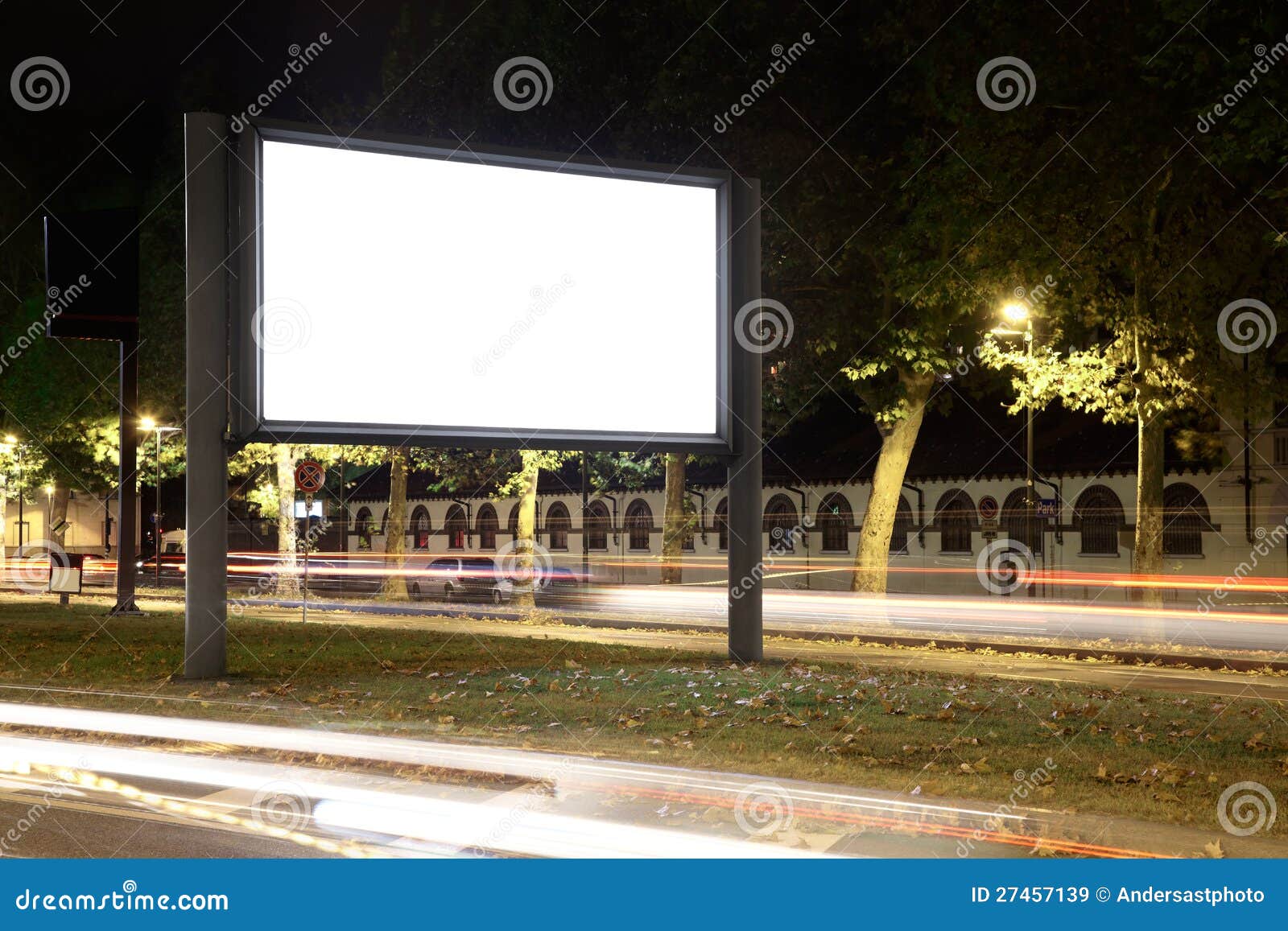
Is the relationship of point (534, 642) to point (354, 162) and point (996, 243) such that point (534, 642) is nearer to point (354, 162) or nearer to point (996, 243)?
point (354, 162)

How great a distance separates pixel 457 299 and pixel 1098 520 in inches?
1150

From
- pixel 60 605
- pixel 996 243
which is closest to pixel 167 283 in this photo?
pixel 60 605

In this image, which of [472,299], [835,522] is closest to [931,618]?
[472,299]

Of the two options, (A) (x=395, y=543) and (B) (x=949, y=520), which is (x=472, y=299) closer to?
(A) (x=395, y=543)

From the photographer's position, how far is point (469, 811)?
7.24 m

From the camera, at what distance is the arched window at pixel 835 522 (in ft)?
152

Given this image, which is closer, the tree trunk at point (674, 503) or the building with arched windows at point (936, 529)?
the building with arched windows at point (936, 529)

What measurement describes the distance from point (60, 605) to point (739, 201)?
20832 mm

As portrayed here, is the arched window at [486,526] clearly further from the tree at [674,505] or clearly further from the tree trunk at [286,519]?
the tree trunk at [286,519]

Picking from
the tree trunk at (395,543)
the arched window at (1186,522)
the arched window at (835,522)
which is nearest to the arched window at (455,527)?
the arched window at (835,522)

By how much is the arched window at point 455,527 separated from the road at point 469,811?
5462 cm

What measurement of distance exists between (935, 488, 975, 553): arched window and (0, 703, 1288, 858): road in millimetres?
35394

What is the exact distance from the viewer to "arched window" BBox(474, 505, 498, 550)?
204 feet

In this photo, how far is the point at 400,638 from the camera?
20.8 metres
